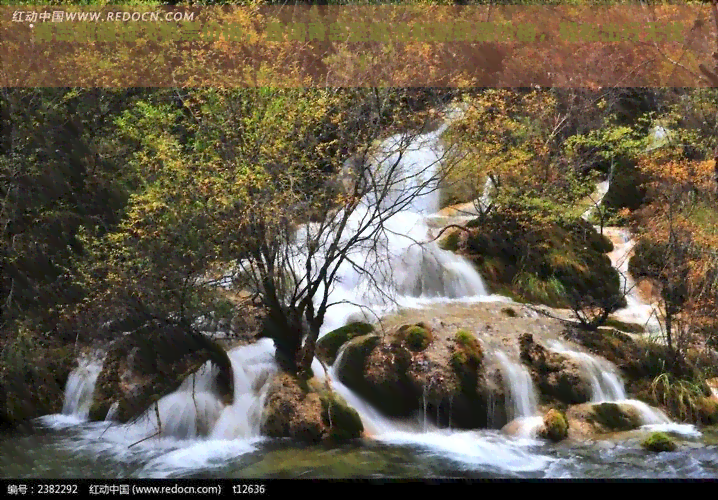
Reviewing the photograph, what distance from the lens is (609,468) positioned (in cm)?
455

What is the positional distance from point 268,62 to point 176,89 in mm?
887

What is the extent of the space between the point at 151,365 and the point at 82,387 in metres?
0.60

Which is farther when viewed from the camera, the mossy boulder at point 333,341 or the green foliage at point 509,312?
the green foliage at point 509,312

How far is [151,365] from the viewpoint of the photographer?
5.06m

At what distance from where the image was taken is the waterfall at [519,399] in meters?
5.07

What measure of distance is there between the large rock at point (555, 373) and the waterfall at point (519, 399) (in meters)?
0.11

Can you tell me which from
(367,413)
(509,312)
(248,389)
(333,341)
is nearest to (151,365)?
(248,389)

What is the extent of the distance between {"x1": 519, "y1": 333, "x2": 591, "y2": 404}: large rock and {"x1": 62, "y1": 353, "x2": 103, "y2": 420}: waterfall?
12.4 feet

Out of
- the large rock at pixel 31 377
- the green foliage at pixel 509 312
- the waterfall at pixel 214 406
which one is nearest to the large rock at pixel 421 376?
the green foliage at pixel 509 312

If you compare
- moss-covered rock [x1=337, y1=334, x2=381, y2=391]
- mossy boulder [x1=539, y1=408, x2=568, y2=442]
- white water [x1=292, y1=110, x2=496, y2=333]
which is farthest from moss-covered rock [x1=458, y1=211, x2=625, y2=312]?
moss-covered rock [x1=337, y1=334, x2=381, y2=391]

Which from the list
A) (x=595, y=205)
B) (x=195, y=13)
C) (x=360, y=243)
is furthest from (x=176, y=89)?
(x=595, y=205)

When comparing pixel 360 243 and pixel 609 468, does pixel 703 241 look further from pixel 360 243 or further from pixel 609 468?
pixel 360 243

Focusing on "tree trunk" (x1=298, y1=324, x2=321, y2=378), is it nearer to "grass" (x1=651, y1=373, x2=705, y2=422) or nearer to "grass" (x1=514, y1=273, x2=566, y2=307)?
"grass" (x1=514, y1=273, x2=566, y2=307)

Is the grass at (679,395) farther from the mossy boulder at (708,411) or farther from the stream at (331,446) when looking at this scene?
the stream at (331,446)
